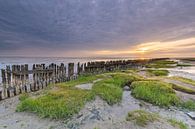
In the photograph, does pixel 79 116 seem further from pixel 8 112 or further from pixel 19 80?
pixel 19 80

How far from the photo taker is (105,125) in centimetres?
606

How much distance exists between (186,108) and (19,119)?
25.7 feet

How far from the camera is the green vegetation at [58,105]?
22.2 feet

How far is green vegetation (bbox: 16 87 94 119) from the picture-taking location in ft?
22.2

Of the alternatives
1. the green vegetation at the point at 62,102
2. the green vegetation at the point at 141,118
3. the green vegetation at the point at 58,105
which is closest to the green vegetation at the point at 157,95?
the green vegetation at the point at 62,102

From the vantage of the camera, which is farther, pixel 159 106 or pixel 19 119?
pixel 159 106

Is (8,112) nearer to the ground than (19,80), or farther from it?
nearer to the ground

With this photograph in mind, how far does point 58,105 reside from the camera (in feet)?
23.4

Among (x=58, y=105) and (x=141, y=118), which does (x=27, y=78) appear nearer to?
(x=58, y=105)

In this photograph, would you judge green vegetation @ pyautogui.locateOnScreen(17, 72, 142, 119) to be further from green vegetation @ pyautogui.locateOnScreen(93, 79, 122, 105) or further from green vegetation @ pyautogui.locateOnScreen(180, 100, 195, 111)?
green vegetation @ pyautogui.locateOnScreen(180, 100, 195, 111)

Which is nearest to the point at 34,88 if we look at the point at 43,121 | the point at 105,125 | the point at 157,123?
the point at 43,121

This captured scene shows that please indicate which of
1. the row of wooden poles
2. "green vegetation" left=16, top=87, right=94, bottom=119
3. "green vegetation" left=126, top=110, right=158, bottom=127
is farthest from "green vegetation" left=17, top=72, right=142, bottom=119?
the row of wooden poles

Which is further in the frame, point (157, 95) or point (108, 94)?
point (157, 95)

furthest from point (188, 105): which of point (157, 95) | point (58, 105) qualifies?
point (58, 105)
